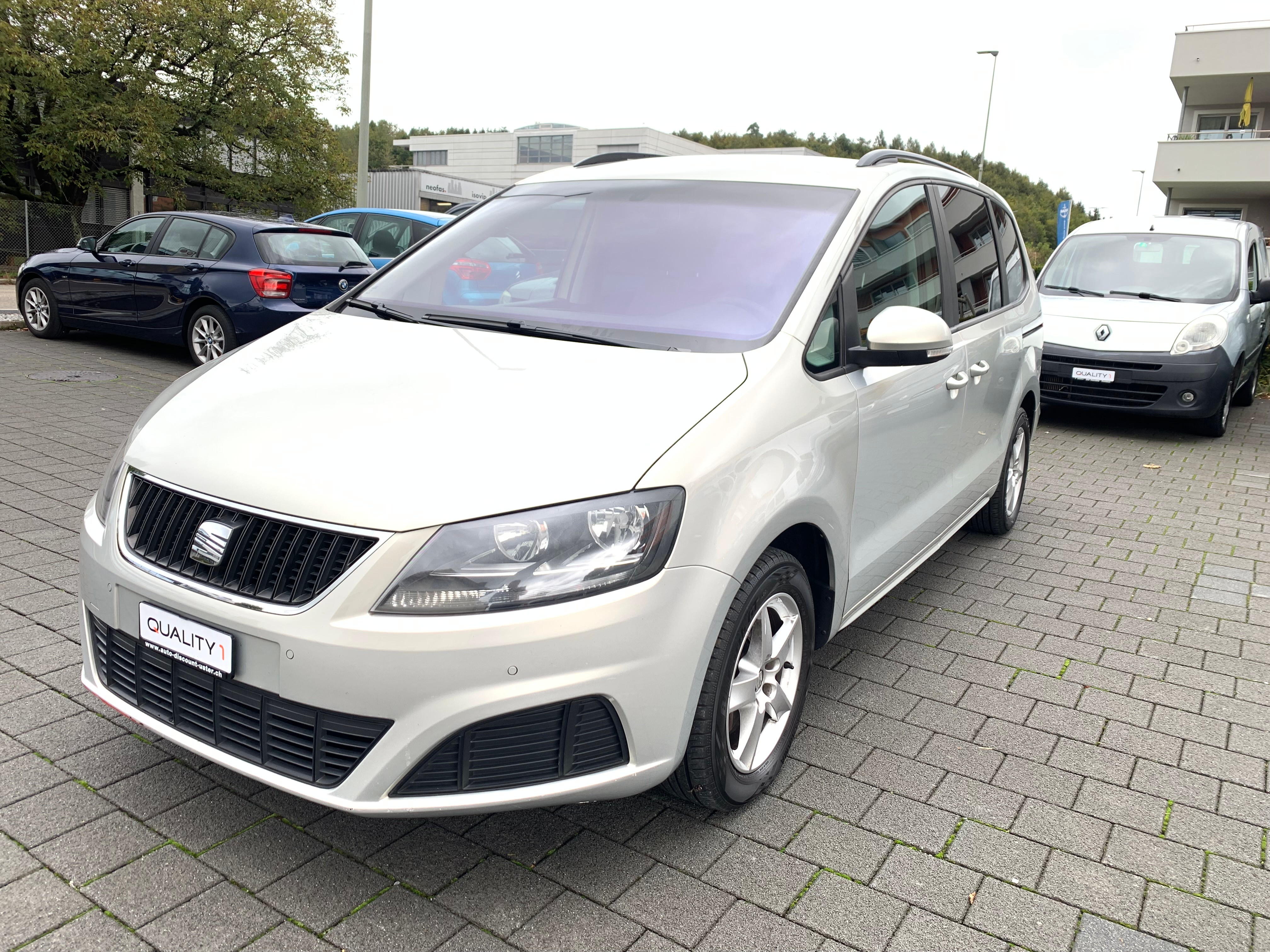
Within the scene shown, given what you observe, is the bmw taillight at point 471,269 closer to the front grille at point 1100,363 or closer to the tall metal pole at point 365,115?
the front grille at point 1100,363

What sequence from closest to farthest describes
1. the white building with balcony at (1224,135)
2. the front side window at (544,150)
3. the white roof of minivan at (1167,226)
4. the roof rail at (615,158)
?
the roof rail at (615,158) < the white roof of minivan at (1167,226) < the white building with balcony at (1224,135) < the front side window at (544,150)

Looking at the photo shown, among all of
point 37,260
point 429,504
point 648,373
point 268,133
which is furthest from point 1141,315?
point 268,133

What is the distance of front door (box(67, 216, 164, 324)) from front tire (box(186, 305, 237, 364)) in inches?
39.8

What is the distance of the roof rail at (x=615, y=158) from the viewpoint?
14.1 ft

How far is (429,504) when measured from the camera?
226cm

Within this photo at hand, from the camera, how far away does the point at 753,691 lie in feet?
9.37

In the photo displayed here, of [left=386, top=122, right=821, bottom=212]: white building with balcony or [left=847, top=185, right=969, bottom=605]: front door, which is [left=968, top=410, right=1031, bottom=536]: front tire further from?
[left=386, top=122, right=821, bottom=212]: white building with balcony

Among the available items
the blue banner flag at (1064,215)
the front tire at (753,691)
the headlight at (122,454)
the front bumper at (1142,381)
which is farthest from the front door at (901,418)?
the blue banner flag at (1064,215)

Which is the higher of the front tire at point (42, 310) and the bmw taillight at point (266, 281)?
the bmw taillight at point (266, 281)

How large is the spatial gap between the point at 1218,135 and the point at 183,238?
30607 mm

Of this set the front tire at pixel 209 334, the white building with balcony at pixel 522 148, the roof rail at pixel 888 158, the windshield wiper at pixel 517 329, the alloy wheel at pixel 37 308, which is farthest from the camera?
the white building with balcony at pixel 522 148

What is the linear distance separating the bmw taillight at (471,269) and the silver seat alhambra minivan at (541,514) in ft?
0.08

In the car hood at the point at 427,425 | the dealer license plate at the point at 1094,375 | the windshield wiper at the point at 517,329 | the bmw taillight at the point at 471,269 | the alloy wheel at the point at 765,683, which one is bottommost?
the alloy wheel at the point at 765,683

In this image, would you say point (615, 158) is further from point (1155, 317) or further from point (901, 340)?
point (1155, 317)
